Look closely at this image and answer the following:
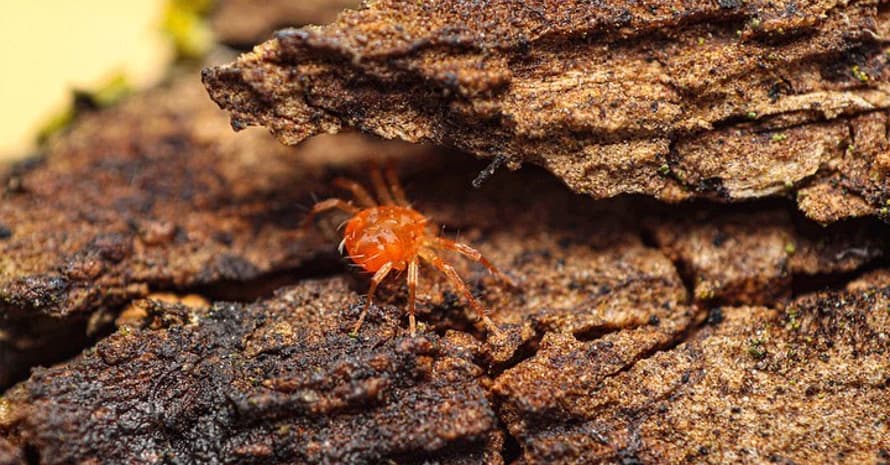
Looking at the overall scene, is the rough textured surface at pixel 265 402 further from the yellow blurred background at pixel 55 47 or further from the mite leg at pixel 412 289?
the yellow blurred background at pixel 55 47

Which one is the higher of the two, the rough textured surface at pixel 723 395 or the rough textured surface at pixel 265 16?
the rough textured surface at pixel 265 16

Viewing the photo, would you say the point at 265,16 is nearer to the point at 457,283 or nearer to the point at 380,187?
the point at 380,187

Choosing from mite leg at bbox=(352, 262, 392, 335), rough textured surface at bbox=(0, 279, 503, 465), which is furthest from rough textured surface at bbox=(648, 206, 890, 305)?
mite leg at bbox=(352, 262, 392, 335)

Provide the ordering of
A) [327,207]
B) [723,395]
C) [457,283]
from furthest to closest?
1. [327,207]
2. [457,283]
3. [723,395]

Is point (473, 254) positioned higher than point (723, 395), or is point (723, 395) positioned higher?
point (473, 254)

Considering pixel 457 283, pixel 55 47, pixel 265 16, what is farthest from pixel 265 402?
pixel 55 47

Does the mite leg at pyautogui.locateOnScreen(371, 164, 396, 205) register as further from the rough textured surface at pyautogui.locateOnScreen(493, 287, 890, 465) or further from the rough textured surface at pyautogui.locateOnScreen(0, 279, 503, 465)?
the rough textured surface at pyautogui.locateOnScreen(493, 287, 890, 465)

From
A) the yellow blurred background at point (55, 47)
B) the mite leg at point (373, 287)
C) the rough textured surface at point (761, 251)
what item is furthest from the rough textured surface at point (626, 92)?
the yellow blurred background at point (55, 47)

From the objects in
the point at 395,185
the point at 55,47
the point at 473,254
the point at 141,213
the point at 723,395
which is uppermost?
the point at 55,47
